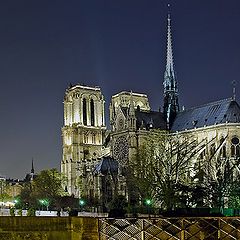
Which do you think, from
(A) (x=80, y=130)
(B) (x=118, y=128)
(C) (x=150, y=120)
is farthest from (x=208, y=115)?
(A) (x=80, y=130)

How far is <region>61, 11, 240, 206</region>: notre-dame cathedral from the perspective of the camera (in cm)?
10956

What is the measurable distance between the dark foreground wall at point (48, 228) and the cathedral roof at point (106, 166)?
86246mm

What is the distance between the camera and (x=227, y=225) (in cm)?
2862

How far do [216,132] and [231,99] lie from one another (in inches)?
286

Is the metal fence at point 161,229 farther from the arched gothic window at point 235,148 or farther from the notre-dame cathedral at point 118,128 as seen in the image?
the arched gothic window at point 235,148

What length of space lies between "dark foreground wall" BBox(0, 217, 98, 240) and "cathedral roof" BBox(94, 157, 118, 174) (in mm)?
86246

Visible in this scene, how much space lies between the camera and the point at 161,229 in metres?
26.1

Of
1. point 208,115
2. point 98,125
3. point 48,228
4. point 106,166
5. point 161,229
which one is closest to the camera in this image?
point 161,229

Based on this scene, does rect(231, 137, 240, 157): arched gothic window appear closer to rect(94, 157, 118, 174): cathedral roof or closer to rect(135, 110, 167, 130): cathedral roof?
rect(135, 110, 167, 130): cathedral roof

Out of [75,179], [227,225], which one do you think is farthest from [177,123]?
[227,225]

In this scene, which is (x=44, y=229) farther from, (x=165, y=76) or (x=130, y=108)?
(x=165, y=76)

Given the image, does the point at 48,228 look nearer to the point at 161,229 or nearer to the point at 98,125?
the point at 161,229

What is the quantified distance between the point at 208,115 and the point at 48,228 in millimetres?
90235

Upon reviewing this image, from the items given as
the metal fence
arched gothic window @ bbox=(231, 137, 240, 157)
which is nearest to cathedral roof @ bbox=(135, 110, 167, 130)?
arched gothic window @ bbox=(231, 137, 240, 157)
